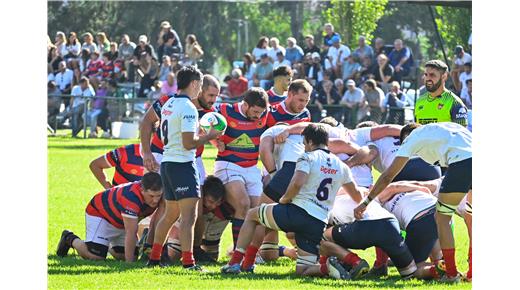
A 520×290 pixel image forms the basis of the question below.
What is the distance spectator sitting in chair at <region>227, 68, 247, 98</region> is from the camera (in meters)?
29.0

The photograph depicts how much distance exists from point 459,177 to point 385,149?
5.61ft

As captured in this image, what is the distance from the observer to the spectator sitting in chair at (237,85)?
29.0 m

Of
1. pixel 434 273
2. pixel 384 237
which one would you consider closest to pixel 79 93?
pixel 384 237

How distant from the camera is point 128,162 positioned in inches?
452

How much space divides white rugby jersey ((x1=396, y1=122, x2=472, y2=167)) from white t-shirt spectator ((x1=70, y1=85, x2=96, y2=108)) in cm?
2074

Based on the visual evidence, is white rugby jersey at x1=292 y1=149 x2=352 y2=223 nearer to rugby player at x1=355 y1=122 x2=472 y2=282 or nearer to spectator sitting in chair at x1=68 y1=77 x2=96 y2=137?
rugby player at x1=355 y1=122 x2=472 y2=282

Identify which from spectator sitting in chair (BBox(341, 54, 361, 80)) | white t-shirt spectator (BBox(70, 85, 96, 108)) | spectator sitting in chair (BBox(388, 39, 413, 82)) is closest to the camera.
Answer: spectator sitting in chair (BBox(388, 39, 413, 82))

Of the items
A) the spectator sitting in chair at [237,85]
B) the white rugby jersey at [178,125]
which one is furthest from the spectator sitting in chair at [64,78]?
the white rugby jersey at [178,125]

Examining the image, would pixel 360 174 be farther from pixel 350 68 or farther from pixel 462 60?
pixel 350 68

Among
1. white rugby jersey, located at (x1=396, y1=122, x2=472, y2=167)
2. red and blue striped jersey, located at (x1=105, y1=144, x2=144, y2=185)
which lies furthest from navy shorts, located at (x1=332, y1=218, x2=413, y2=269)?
red and blue striped jersey, located at (x1=105, y1=144, x2=144, y2=185)

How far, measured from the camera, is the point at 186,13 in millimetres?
60031

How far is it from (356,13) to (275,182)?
27295 millimetres

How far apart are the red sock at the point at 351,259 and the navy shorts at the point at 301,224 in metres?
0.31
